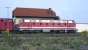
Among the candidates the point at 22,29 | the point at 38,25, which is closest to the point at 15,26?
the point at 22,29

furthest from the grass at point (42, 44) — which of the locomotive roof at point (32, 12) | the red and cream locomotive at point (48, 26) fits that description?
the locomotive roof at point (32, 12)

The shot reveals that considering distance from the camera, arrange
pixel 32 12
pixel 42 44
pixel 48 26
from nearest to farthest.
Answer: pixel 42 44 → pixel 48 26 → pixel 32 12

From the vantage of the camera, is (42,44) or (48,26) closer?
(42,44)

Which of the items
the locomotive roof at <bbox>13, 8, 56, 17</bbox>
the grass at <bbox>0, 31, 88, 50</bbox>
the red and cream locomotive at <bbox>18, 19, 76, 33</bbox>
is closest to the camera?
the grass at <bbox>0, 31, 88, 50</bbox>

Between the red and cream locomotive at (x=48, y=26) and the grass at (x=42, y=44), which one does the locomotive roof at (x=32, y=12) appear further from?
the grass at (x=42, y=44)

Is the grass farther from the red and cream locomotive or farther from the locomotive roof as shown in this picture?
the locomotive roof

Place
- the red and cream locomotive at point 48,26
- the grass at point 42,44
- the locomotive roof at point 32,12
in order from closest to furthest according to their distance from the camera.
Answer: the grass at point 42,44 → the red and cream locomotive at point 48,26 → the locomotive roof at point 32,12

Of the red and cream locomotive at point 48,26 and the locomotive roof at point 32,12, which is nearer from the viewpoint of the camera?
the red and cream locomotive at point 48,26

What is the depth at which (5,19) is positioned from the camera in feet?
177

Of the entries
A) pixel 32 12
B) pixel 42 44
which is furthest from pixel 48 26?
pixel 42 44

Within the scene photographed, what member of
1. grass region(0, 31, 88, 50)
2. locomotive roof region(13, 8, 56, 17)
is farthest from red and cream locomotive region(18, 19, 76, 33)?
grass region(0, 31, 88, 50)

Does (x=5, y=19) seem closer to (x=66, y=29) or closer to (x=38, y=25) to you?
(x=38, y=25)

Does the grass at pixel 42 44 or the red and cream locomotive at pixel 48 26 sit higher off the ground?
the grass at pixel 42 44

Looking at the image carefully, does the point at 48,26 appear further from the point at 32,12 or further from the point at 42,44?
the point at 42,44
